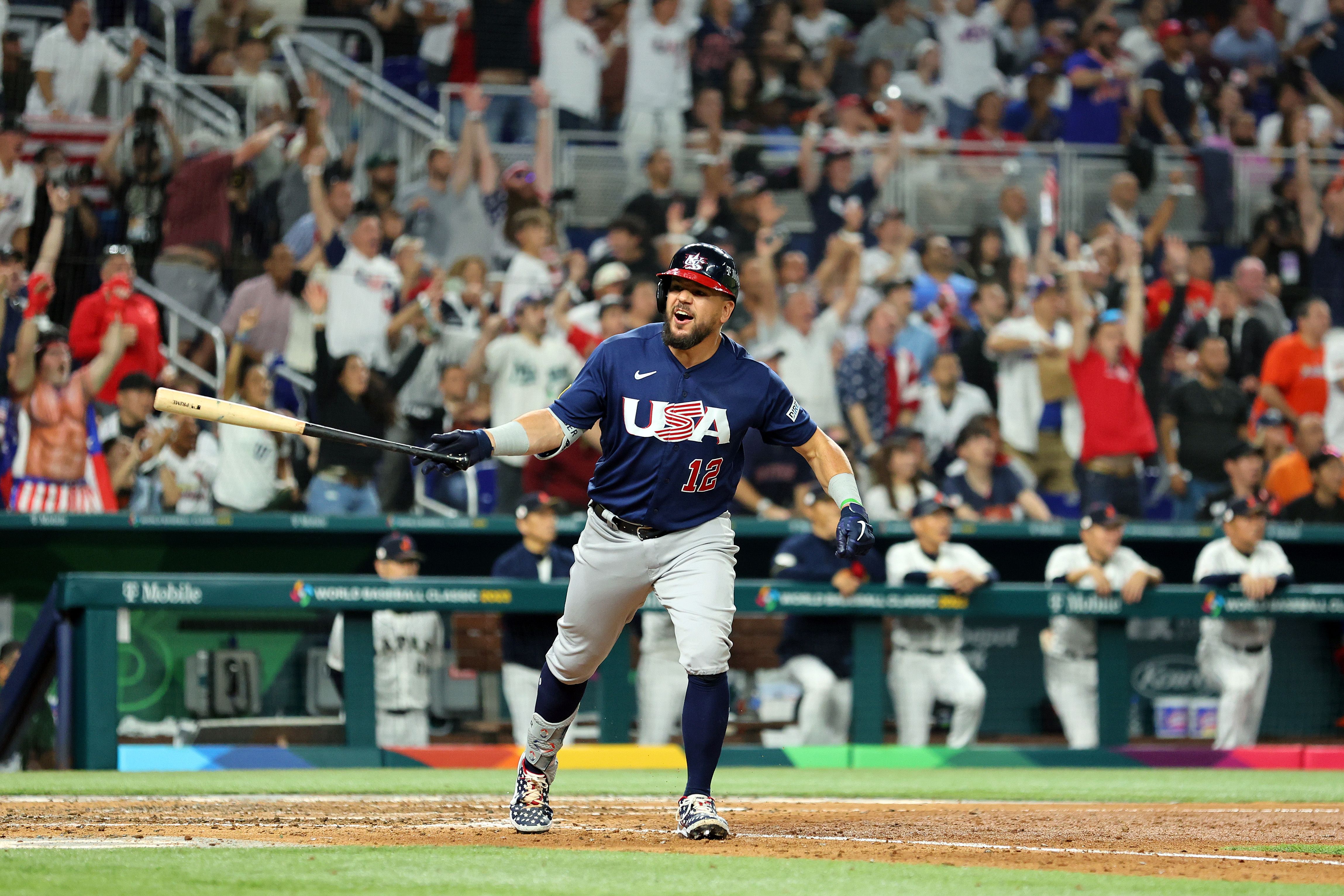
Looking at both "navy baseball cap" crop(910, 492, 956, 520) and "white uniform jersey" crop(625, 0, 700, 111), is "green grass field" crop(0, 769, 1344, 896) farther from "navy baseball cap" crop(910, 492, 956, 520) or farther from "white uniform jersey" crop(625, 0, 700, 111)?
"white uniform jersey" crop(625, 0, 700, 111)

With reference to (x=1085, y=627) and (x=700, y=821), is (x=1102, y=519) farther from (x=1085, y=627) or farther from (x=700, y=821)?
(x=700, y=821)

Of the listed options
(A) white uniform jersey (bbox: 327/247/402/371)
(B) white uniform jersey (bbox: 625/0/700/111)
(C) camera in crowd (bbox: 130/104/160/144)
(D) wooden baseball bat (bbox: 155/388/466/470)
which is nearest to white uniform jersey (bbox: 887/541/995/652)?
(A) white uniform jersey (bbox: 327/247/402/371)

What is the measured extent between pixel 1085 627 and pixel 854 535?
463cm

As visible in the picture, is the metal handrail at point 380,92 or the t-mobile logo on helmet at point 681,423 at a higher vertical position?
the metal handrail at point 380,92

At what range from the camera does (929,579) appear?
8938 mm

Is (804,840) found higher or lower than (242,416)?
lower

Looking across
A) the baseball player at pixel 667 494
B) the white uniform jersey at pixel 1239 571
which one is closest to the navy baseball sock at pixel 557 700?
the baseball player at pixel 667 494

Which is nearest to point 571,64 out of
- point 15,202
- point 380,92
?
point 380,92

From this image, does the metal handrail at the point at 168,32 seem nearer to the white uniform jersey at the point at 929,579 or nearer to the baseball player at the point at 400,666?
the baseball player at the point at 400,666

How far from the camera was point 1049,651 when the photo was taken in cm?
901

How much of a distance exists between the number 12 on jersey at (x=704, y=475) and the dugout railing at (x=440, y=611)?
3444 mm

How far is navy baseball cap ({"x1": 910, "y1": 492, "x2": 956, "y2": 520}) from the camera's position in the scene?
30.1 feet

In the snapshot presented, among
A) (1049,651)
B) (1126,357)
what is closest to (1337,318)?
(1126,357)

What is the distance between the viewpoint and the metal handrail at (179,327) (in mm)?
10188
